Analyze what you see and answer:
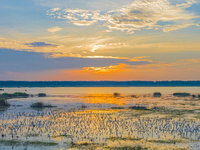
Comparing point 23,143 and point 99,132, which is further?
point 99,132

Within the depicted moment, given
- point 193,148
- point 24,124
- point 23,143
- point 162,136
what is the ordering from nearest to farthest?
point 193,148
point 23,143
point 162,136
point 24,124

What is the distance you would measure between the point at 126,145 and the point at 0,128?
11.4m

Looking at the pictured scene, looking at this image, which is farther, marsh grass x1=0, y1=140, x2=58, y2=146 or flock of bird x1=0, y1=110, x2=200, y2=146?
flock of bird x1=0, y1=110, x2=200, y2=146

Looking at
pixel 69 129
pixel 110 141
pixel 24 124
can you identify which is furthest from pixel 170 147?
pixel 24 124

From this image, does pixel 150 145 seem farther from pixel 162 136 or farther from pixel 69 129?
pixel 69 129

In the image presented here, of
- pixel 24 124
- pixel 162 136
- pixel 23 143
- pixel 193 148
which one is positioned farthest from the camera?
pixel 24 124

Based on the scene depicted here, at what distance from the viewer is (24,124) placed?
20328 mm

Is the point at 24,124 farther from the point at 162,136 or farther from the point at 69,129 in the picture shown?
the point at 162,136

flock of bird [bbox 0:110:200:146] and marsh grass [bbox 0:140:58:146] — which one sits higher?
flock of bird [bbox 0:110:200:146]

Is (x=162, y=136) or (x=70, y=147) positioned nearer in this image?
(x=70, y=147)

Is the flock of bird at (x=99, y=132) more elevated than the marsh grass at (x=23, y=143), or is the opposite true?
the flock of bird at (x=99, y=132)

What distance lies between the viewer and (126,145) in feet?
45.8

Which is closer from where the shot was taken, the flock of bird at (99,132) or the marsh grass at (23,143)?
the marsh grass at (23,143)

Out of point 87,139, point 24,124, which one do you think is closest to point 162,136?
point 87,139
